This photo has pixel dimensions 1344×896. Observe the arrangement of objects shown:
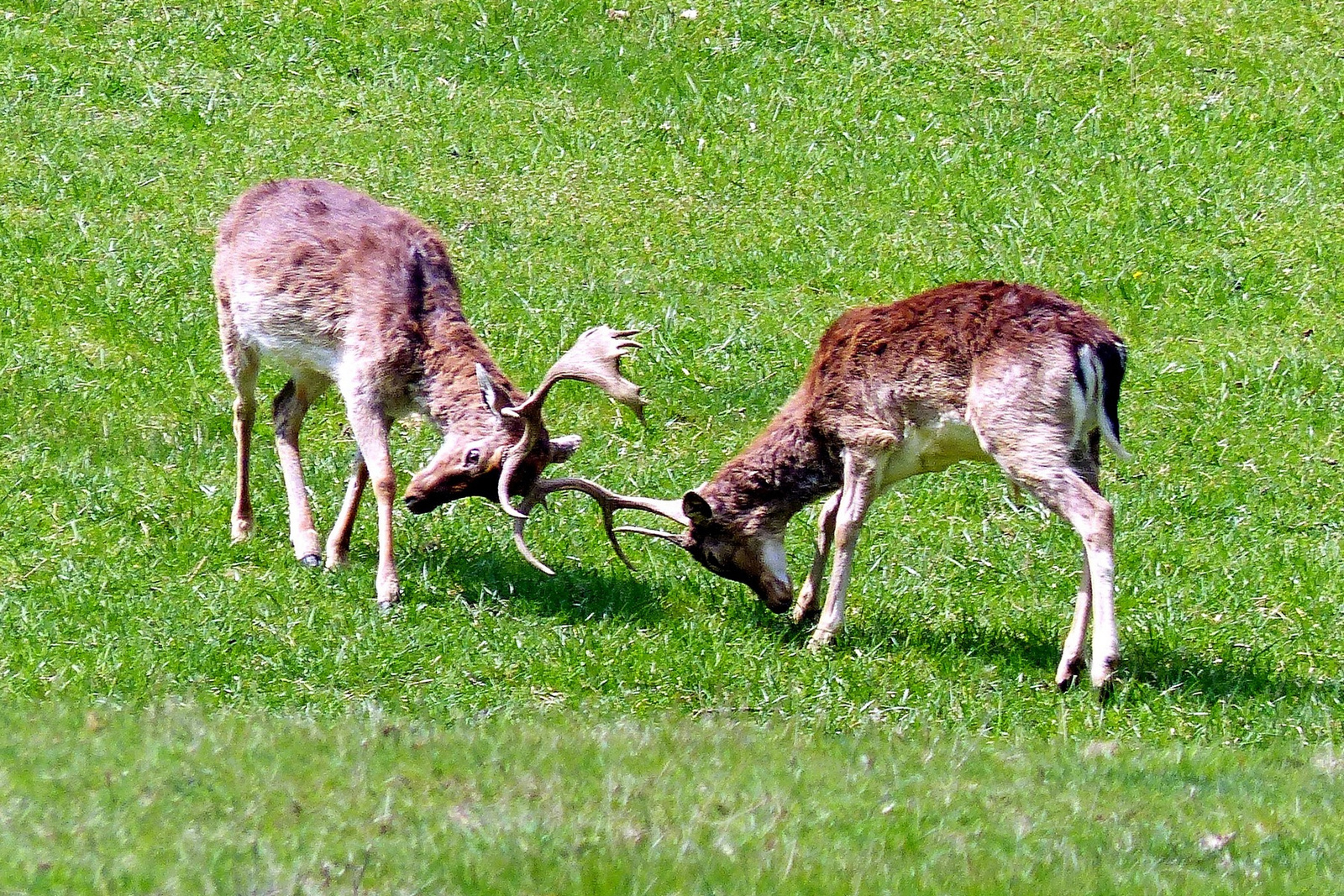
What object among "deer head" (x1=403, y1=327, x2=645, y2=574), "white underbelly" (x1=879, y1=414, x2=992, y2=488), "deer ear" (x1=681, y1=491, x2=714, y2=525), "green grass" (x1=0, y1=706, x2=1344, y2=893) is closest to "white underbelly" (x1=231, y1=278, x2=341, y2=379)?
"deer head" (x1=403, y1=327, x2=645, y2=574)

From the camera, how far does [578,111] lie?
53.0 ft

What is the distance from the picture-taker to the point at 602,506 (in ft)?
30.5

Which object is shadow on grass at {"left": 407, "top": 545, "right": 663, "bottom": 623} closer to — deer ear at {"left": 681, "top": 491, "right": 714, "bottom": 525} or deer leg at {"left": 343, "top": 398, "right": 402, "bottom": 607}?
deer leg at {"left": 343, "top": 398, "right": 402, "bottom": 607}

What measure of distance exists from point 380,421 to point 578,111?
717 cm

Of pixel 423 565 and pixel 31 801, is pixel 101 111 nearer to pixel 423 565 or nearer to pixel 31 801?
pixel 423 565

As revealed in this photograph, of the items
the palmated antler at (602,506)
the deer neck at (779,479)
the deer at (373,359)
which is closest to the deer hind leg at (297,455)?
the deer at (373,359)

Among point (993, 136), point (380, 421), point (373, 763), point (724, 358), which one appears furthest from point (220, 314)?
point (993, 136)

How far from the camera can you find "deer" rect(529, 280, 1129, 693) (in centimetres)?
849

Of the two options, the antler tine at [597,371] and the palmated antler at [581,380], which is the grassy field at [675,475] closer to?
the palmated antler at [581,380]

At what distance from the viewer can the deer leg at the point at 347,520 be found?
9695mm

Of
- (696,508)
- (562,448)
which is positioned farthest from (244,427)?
(696,508)

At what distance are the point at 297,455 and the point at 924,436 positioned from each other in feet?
12.1

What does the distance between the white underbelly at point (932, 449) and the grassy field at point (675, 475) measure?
696mm

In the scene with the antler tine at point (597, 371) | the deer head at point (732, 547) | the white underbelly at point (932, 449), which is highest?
the antler tine at point (597, 371)
